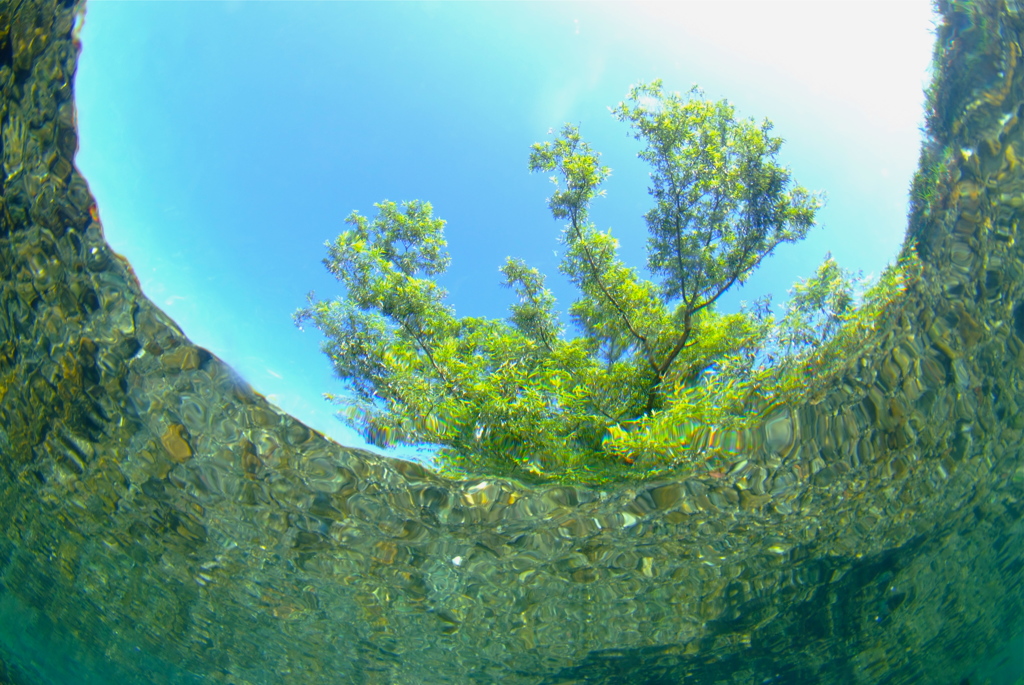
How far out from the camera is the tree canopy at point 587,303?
15.6ft

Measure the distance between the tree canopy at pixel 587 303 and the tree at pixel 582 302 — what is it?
1 cm

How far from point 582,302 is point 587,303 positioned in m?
0.07

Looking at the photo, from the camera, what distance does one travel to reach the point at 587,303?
5.05 metres

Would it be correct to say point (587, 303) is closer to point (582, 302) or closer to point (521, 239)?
point (582, 302)

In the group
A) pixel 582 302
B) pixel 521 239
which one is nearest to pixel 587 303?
pixel 582 302

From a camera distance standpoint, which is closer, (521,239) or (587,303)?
(521,239)

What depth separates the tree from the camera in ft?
15.6

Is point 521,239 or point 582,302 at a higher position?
point 521,239

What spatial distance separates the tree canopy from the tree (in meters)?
0.01

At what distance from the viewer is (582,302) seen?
502cm

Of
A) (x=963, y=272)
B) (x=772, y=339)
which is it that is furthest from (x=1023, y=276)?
(x=772, y=339)

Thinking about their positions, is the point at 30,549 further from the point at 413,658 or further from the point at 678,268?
the point at 678,268

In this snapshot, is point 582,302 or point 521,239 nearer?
point 521,239

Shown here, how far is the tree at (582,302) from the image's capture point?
4.77 m
